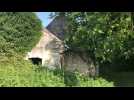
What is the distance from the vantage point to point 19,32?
9.35 meters

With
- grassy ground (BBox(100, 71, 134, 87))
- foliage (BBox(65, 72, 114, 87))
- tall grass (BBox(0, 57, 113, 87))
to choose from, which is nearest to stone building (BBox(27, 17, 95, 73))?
foliage (BBox(65, 72, 114, 87))

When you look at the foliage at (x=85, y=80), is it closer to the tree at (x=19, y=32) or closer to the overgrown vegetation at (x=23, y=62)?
the overgrown vegetation at (x=23, y=62)

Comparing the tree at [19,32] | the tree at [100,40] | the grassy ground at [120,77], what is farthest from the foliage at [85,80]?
the tree at [19,32]

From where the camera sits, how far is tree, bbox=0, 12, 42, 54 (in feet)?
28.5

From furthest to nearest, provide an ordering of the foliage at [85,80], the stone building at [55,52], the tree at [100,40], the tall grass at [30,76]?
the tree at [100,40] → the stone building at [55,52] → the foliage at [85,80] → the tall grass at [30,76]

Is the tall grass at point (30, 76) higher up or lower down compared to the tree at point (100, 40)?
lower down

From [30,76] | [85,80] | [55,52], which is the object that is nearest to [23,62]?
[30,76]

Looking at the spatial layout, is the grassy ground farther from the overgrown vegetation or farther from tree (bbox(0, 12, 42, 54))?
tree (bbox(0, 12, 42, 54))

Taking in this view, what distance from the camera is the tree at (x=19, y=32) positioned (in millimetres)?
8688

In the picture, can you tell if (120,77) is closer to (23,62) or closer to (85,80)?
(85,80)

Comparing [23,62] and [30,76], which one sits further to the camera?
[23,62]

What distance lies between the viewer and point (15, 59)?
8062mm

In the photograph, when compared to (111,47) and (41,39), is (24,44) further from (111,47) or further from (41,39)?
(111,47)
